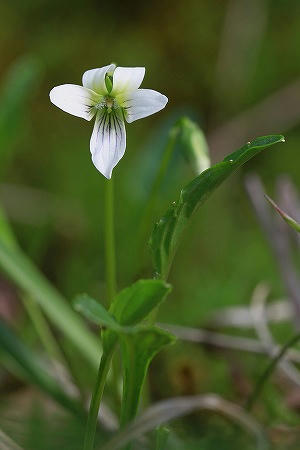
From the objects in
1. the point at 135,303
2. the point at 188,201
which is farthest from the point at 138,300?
the point at 188,201

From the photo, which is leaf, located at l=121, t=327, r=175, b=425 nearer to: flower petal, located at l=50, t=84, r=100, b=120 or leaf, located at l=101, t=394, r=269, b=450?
leaf, located at l=101, t=394, r=269, b=450

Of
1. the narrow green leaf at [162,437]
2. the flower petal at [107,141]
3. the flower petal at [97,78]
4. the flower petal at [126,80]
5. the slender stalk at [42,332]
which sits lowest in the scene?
the narrow green leaf at [162,437]

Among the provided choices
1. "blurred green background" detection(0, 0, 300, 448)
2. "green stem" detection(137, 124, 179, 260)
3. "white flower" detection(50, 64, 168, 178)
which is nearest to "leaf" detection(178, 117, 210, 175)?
"green stem" detection(137, 124, 179, 260)

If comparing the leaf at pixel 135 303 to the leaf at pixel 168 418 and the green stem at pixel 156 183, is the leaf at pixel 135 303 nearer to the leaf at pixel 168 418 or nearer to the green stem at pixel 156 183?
the leaf at pixel 168 418

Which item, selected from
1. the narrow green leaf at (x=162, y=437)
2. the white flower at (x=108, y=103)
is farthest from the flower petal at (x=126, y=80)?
the narrow green leaf at (x=162, y=437)

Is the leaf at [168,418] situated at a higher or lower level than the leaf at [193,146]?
lower

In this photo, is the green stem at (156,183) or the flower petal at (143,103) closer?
the flower petal at (143,103)

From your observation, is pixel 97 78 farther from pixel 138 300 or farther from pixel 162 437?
pixel 162 437
